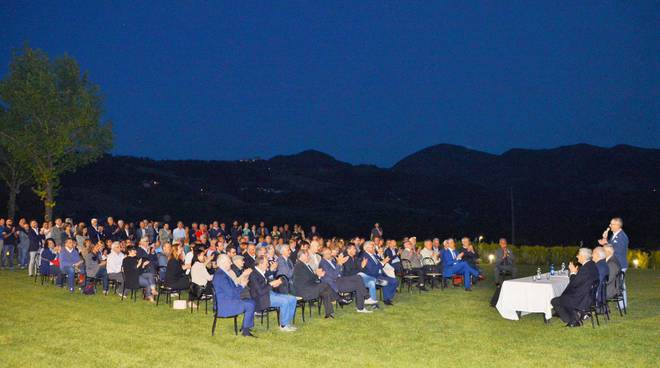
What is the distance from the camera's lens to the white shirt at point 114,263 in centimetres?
1293

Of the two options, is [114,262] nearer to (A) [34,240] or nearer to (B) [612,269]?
(A) [34,240]

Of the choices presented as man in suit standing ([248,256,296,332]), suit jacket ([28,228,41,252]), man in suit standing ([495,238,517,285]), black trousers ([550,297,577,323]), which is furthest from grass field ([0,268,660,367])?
suit jacket ([28,228,41,252])

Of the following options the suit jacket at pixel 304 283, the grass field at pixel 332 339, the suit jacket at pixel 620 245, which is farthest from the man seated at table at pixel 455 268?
the suit jacket at pixel 304 283

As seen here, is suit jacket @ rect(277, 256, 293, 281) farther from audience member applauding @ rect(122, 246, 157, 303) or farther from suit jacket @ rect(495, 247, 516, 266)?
suit jacket @ rect(495, 247, 516, 266)

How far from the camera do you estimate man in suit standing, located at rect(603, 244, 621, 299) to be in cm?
1034

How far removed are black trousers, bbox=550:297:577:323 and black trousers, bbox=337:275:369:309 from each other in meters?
3.28

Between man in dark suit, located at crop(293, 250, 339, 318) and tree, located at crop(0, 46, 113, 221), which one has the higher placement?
tree, located at crop(0, 46, 113, 221)

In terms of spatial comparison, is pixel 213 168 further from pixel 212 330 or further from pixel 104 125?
pixel 212 330

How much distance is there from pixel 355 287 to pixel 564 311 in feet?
11.7

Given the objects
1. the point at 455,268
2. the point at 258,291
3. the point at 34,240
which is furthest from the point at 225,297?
the point at 34,240

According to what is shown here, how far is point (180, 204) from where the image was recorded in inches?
2483

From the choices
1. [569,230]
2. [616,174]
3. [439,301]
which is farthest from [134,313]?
[616,174]

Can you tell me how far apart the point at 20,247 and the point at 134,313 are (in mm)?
9788

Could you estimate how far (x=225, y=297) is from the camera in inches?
347
